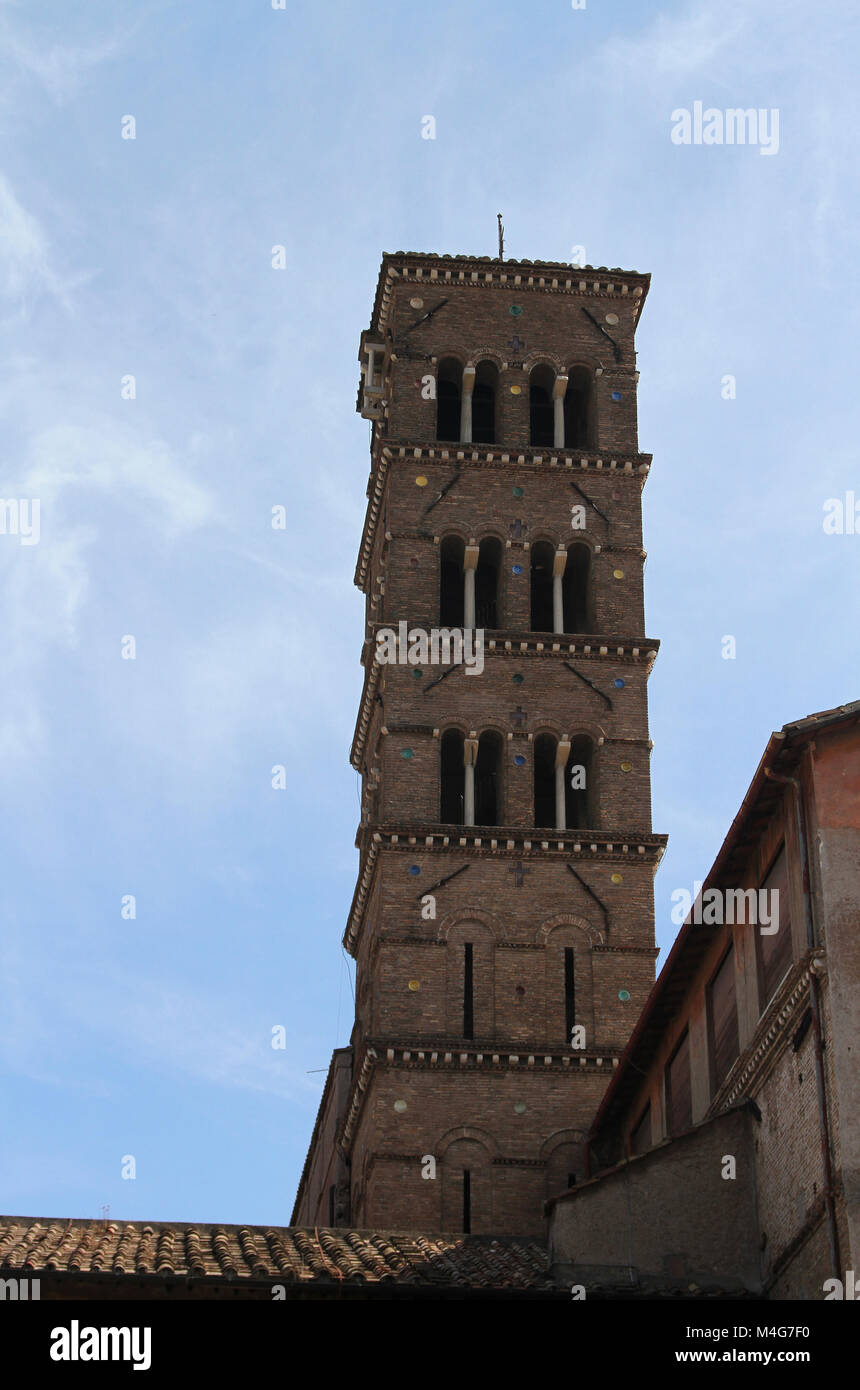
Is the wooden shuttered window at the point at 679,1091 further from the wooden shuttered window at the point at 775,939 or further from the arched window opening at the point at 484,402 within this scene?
the arched window opening at the point at 484,402

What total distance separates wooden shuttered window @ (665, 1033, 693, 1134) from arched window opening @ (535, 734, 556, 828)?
9.53m

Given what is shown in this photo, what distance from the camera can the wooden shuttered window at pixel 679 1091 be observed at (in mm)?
30109

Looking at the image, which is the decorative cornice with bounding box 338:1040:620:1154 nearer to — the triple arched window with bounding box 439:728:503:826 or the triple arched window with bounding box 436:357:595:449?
the triple arched window with bounding box 439:728:503:826

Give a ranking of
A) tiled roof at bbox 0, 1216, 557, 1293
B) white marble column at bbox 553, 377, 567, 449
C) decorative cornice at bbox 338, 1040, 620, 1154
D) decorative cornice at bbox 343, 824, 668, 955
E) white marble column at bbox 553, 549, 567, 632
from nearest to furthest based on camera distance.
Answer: tiled roof at bbox 0, 1216, 557, 1293 → decorative cornice at bbox 338, 1040, 620, 1154 → decorative cornice at bbox 343, 824, 668, 955 → white marble column at bbox 553, 549, 567, 632 → white marble column at bbox 553, 377, 567, 449

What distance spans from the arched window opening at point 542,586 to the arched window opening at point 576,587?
32 centimetres

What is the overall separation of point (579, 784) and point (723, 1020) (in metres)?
12.5

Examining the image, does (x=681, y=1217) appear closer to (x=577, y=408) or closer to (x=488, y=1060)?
(x=488, y=1060)

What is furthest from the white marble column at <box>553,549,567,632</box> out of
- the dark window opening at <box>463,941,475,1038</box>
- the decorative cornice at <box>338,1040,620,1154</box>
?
the decorative cornice at <box>338,1040,620,1154</box>

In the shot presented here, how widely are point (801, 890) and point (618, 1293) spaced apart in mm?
5433

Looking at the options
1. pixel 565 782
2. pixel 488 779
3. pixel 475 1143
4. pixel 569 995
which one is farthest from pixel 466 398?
pixel 475 1143

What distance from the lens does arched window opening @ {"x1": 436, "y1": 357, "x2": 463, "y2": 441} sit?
44531 mm

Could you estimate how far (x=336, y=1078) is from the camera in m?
42.1
